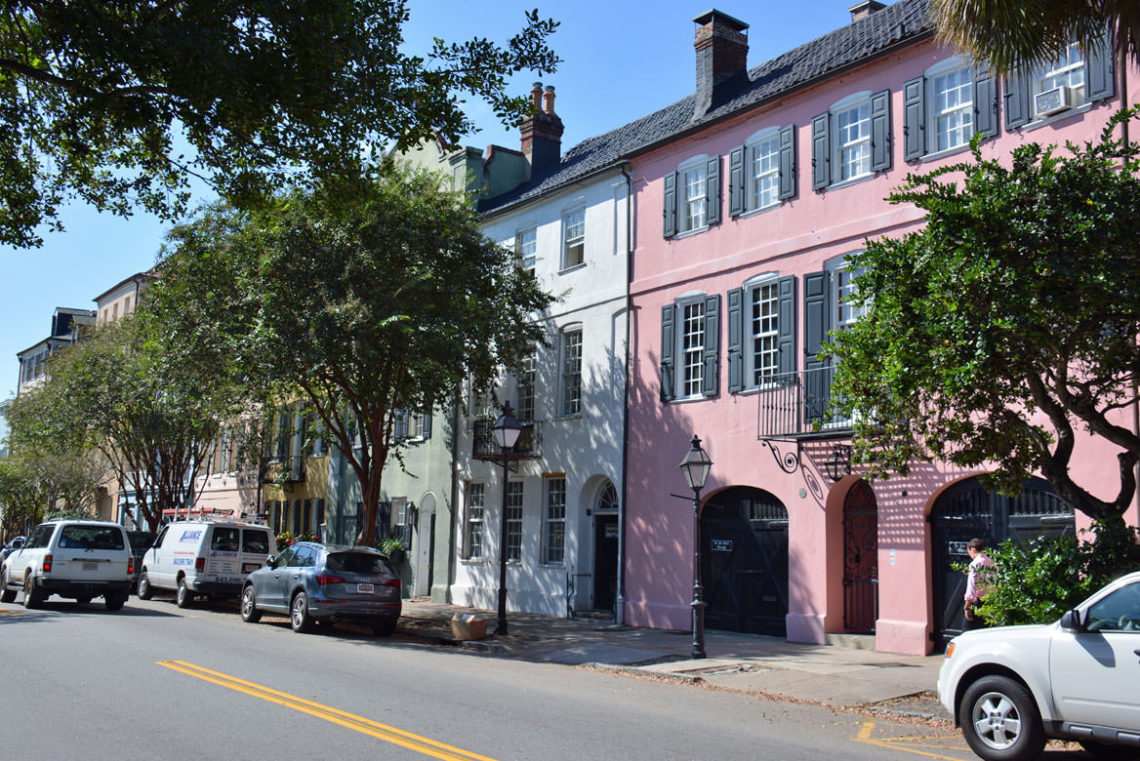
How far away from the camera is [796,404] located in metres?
17.5

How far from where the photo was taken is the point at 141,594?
26.6 metres

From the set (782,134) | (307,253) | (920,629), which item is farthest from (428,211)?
(920,629)

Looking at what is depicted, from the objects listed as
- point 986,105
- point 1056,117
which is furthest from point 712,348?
point 1056,117

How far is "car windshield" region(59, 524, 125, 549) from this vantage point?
836 inches

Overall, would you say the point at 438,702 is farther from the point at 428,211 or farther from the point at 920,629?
the point at 428,211

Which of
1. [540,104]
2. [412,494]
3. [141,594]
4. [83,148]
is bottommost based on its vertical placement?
[141,594]

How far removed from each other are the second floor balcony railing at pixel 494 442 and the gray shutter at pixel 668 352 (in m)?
4.14

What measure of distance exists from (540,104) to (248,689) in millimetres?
21976

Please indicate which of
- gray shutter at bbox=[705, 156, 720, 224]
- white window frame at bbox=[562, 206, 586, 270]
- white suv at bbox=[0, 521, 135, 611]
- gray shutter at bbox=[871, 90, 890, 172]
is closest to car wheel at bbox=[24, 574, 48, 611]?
white suv at bbox=[0, 521, 135, 611]

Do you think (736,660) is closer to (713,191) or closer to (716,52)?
(713,191)

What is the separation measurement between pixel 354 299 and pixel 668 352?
617 centimetres

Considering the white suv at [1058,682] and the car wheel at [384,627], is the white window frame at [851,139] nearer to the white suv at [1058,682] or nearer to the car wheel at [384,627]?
the white suv at [1058,682]

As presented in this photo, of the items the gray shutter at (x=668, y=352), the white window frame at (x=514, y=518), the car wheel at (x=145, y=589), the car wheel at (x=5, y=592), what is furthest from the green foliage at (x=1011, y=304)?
the car wheel at (x=145, y=589)

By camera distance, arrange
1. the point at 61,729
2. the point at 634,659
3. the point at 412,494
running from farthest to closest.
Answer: the point at 412,494 → the point at 634,659 → the point at 61,729
